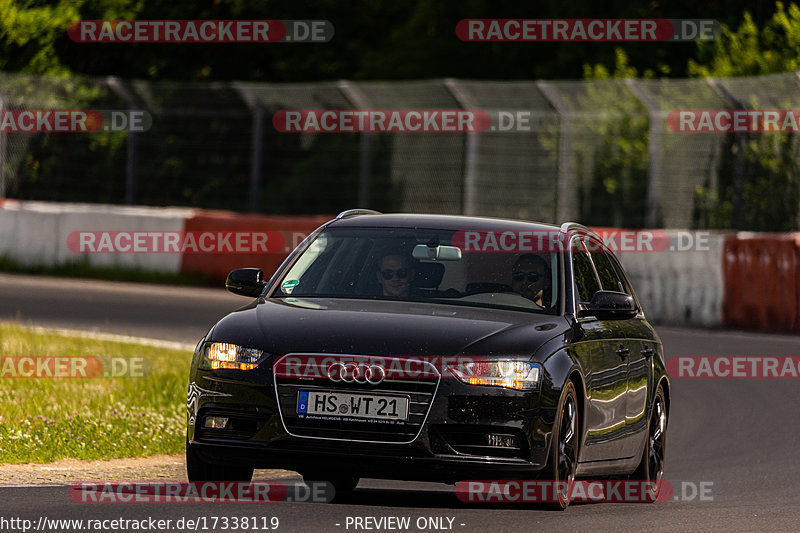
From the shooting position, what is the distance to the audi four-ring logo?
27.3 ft

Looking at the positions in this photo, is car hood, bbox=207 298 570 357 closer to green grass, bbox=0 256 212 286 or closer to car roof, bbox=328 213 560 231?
car roof, bbox=328 213 560 231

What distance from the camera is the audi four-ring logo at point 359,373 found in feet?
27.3

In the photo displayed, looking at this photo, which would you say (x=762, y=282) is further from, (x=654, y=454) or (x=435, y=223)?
(x=435, y=223)

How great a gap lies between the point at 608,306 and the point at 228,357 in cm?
210

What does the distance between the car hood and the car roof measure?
829 mm

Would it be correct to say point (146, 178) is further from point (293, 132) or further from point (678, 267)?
point (678, 267)

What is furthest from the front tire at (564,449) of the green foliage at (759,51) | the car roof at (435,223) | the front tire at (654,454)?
the green foliage at (759,51)

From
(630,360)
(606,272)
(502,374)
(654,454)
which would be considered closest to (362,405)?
(502,374)

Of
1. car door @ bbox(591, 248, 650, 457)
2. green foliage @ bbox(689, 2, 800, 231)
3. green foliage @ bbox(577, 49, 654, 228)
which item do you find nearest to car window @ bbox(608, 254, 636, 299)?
car door @ bbox(591, 248, 650, 457)

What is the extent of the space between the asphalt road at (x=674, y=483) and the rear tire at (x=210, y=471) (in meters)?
0.21

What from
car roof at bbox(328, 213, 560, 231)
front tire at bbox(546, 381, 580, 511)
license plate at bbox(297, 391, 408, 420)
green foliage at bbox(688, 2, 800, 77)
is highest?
green foliage at bbox(688, 2, 800, 77)

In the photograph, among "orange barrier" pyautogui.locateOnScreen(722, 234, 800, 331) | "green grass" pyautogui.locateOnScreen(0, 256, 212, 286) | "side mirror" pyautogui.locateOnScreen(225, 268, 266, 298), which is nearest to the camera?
"side mirror" pyautogui.locateOnScreen(225, 268, 266, 298)

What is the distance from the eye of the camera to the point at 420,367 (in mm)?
8375

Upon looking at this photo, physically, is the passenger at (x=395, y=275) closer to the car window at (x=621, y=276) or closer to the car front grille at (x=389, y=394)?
the car front grille at (x=389, y=394)
